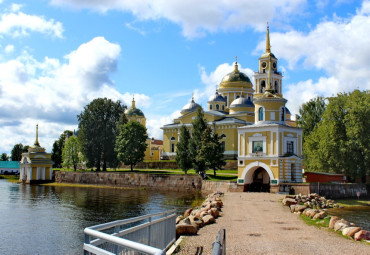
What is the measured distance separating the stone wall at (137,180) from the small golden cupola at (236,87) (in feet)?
90.3

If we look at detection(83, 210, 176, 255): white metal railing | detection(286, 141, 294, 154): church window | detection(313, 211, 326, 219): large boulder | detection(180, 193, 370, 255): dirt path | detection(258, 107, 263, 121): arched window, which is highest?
detection(258, 107, 263, 121): arched window

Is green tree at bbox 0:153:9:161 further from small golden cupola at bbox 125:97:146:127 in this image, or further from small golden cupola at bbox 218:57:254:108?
small golden cupola at bbox 218:57:254:108

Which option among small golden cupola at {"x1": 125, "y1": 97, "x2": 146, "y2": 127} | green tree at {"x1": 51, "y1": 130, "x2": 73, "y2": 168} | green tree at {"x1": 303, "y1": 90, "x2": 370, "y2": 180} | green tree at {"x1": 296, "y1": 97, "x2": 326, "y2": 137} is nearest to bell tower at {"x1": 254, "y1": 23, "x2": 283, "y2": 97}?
green tree at {"x1": 296, "y1": 97, "x2": 326, "y2": 137}

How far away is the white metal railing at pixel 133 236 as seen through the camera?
5805 millimetres

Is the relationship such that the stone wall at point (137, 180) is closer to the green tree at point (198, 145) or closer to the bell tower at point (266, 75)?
the green tree at point (198, 145)

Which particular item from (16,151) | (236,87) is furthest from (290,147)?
(16,151)

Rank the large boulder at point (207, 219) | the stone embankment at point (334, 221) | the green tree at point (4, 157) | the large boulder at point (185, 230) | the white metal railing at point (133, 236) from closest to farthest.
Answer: the white metal railing at point (133, 236) < the stone embankment at point (334, 221) < the large boulder at point (185, 230) < the large boulder at point (207, 219) < the green tree at point (4, 157)

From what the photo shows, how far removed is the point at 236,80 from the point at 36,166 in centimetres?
4133

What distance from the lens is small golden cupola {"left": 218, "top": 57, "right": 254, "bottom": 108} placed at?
265 feet

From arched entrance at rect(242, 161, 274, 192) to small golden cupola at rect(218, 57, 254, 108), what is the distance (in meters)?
35.6

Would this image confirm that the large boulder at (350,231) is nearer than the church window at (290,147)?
Yes

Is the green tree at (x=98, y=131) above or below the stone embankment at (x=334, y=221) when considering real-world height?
above

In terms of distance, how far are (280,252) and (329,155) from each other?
128ft

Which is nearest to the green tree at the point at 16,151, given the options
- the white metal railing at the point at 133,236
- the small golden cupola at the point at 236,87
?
the small golden cupola at the point at 236,87
